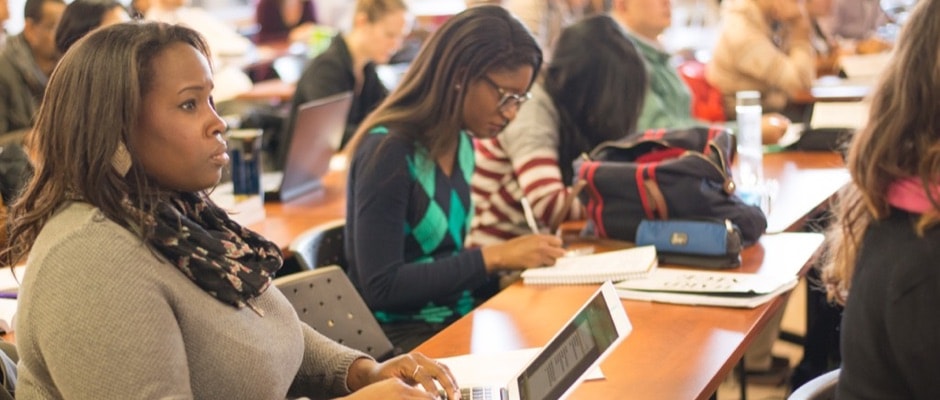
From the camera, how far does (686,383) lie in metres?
1.66

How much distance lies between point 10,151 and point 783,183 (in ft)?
6.71

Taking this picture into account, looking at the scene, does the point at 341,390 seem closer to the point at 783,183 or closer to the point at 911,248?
the point at 911,248

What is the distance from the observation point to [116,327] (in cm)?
125

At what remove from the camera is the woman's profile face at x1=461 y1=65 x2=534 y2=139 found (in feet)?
7.72

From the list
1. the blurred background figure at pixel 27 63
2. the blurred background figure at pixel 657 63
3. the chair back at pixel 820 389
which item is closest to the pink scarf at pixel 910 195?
the chair back at pixel 820 389

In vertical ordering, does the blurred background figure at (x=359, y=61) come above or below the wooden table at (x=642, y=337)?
below

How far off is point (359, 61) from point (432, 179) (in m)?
2.68

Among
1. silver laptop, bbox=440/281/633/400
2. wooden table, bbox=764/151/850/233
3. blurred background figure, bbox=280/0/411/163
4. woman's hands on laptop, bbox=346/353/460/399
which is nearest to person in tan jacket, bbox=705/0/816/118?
wooden table, bbox=764/151/850/233

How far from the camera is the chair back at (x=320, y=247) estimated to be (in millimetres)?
2365

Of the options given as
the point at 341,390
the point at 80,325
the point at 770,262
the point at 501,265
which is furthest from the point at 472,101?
the point at 80,325

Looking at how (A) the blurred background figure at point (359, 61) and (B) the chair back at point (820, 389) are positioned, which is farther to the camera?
(A) the blurred background figure at point (359, 61)

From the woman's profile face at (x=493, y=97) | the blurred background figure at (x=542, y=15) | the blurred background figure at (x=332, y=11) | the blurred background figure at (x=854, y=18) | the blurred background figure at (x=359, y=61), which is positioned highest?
the woman's profile face at (x=493, y=97)

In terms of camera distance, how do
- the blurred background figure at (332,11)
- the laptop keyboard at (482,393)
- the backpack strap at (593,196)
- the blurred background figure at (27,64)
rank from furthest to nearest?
the blurred background figure at (332,11)
the blurred background figure at (27,64)
the backpack strap at (593,196)
the laptop keyboard at (482,393)

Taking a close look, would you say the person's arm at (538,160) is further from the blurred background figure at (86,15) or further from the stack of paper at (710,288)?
the blurred background figure at (86,15)
